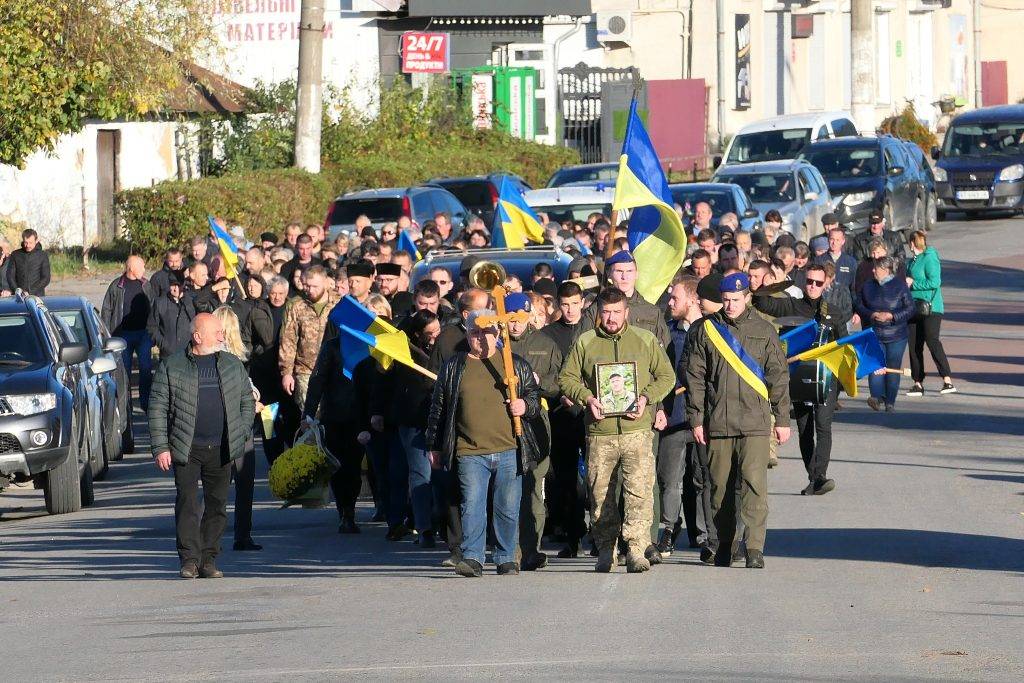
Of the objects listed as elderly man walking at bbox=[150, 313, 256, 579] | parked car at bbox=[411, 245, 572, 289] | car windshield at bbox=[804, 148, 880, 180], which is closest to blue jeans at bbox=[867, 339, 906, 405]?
parked car at bbox=[411, 245, 572, 289]

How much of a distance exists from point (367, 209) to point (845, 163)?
32.6 feet

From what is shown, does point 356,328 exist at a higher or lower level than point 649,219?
lower

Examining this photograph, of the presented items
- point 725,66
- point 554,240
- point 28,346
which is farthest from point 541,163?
point 28,346

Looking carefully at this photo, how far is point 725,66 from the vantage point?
180 feet

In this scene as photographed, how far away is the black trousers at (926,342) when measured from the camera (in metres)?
19.9

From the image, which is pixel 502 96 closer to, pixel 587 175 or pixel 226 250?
pixel 587 175

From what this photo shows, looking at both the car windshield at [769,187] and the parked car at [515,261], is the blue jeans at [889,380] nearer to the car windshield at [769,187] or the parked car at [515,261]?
the parked car at [515,261]

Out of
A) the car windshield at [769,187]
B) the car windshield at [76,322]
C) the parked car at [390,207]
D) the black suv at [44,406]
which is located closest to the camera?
the black suv at [44,406]

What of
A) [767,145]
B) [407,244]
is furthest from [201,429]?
[767,145]

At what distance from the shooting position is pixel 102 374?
16516 mm

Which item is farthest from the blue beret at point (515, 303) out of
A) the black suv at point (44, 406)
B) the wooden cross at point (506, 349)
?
the black suv at point (44, 406)

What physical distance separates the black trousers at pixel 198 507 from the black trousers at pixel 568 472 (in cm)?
202

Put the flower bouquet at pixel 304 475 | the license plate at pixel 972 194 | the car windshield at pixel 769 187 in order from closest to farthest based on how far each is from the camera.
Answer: the flower bouquet at pixel 304 475 < the car windshield at pixel 769 187 < the license plate at pixel 972 194

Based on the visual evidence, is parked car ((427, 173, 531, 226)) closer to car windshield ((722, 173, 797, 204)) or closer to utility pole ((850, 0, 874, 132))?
car windshield ((722, 173, 797, 204))
